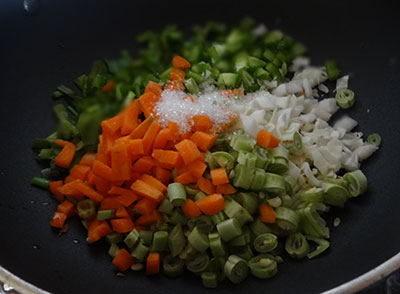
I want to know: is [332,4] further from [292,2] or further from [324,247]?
[324,247]

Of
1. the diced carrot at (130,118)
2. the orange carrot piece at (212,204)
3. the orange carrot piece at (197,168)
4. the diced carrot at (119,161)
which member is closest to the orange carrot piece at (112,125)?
the diced carrot at (130,118)

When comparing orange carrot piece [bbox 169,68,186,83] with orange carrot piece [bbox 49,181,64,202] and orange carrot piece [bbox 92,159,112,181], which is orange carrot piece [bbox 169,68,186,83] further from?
orange carrot piece [bbox 49,181,64,202]

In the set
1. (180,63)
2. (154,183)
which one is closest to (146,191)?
(154,183)

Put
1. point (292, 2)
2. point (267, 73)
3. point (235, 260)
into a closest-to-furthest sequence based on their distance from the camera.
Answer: point (235, 260)
point (267, 73)
point (292, 2)

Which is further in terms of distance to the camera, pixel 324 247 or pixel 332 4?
pixel 332 4

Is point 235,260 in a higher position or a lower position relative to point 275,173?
lower

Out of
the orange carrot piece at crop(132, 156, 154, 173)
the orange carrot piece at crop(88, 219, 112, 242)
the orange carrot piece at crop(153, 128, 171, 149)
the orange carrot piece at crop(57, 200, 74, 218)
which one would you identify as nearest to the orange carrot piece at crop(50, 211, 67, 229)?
the orange carrot piece at crop(57, 200, 74, 218)

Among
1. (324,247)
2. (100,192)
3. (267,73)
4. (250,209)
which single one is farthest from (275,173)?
(100,192)
